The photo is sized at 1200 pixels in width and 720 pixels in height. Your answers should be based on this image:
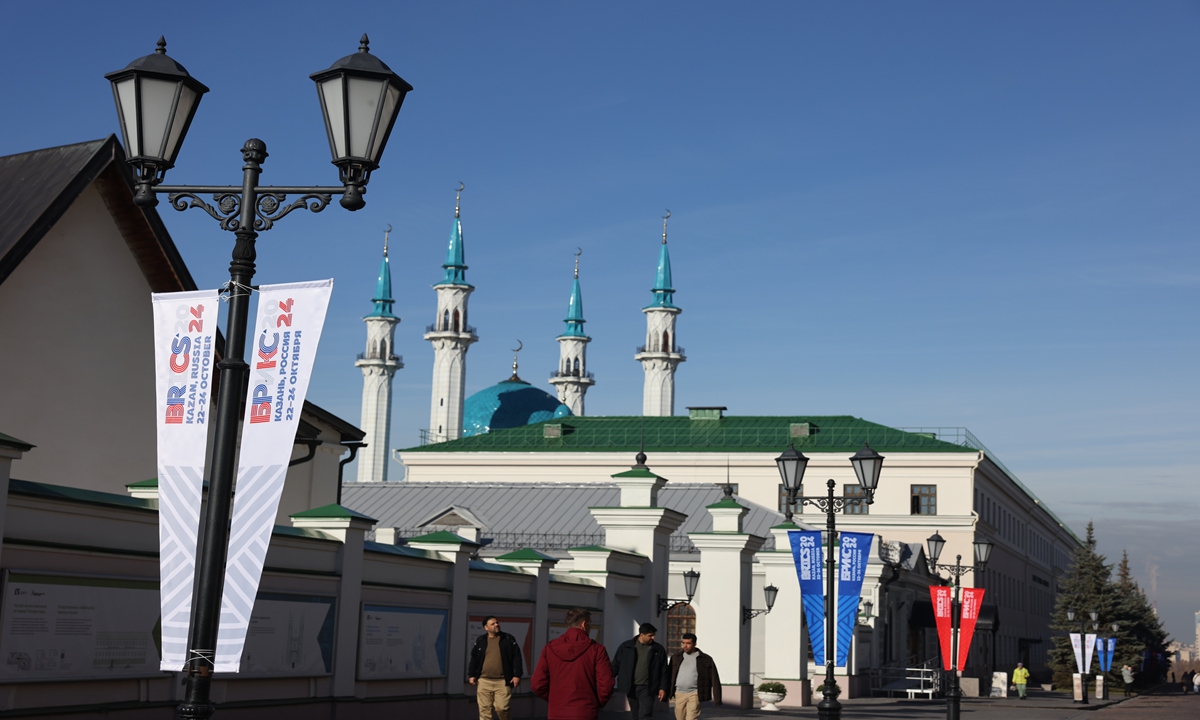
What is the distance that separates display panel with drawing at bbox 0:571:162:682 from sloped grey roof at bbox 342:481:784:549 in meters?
26.5

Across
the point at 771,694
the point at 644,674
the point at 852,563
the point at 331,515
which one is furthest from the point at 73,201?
the point at 771,694

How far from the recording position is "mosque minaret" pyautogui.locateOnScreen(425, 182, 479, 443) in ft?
279

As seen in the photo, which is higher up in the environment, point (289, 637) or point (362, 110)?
point (362, 110)

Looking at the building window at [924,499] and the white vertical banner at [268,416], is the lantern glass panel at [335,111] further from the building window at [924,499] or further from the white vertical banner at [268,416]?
the building window at [924,499]

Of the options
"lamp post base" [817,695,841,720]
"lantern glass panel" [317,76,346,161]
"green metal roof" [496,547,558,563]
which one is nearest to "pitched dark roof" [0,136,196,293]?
"green metal roof" [496,547,558,563]

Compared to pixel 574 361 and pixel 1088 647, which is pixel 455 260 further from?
pixel 1088 647

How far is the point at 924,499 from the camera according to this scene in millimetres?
63094

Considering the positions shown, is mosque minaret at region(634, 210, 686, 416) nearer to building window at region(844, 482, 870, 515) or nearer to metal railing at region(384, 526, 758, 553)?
building window at region(844, 482, 870, 515)

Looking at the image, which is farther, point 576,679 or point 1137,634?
point 1137,634

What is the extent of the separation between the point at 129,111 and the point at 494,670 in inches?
340

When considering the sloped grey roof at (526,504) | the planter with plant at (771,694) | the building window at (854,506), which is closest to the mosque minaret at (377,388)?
the building window at (854,506)

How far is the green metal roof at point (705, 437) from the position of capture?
212 ft

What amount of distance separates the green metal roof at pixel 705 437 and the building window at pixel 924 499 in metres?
1.85

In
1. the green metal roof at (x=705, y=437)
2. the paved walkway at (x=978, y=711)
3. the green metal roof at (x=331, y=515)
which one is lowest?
the paved walkway at (x=978, y=711)
